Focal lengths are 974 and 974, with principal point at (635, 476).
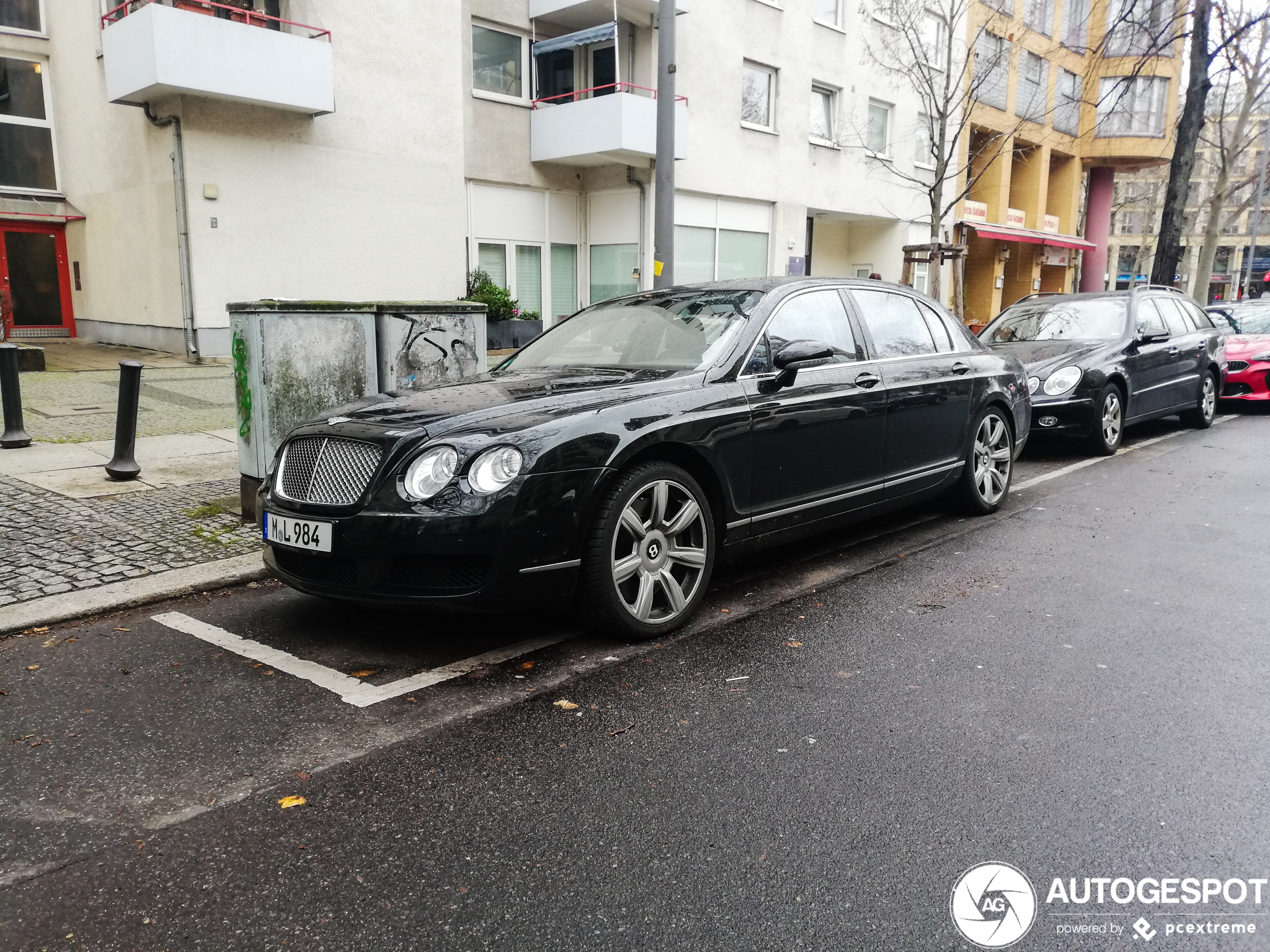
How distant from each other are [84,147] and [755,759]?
19.9 metres

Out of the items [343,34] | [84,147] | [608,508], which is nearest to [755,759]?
[608,508]

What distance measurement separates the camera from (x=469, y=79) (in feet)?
63.4

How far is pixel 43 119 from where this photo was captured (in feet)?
62.1

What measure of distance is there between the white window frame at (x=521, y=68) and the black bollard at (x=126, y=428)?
45.9 ft

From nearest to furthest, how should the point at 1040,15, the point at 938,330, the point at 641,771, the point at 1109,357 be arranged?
1. the point at 641,771
2. the point at 938,330
3. the point at 1109,357
4. the point at 1040,15

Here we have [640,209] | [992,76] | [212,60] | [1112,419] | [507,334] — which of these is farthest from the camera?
[992,76]

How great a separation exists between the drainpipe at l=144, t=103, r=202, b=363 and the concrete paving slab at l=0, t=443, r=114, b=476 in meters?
7.29

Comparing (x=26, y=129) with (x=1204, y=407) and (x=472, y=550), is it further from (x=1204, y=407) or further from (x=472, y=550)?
(x=1204, y=407)

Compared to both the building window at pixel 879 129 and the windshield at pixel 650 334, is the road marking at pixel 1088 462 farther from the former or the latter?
the building window at pixel 879 129

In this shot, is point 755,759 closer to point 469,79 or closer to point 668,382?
point 668,382

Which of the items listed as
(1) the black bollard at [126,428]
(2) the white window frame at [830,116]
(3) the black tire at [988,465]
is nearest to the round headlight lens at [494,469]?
(3) the black tire at [988,465]

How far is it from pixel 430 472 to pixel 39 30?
2014 centimetres

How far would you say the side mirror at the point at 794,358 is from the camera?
4.76m

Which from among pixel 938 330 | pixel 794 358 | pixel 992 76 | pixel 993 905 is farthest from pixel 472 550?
pixel 992 76
